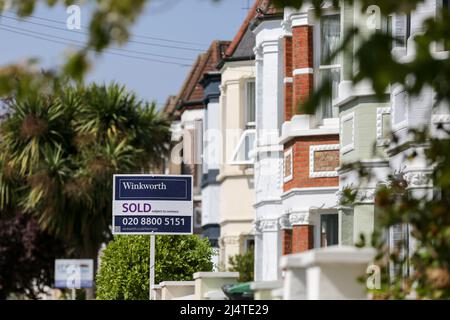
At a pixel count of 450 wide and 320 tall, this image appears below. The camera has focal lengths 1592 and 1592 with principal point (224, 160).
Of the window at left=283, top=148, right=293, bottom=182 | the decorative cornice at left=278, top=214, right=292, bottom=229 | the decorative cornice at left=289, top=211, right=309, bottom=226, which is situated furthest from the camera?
the decorative cornice at left=278, top=214, right=292, bottom=229

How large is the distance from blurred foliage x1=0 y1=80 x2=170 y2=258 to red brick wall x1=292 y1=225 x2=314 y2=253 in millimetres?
26577

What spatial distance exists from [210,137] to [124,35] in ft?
116

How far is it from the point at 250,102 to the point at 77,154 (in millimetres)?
17239

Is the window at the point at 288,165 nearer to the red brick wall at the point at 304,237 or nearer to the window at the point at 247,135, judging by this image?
the red brick wall at the point at 304,237

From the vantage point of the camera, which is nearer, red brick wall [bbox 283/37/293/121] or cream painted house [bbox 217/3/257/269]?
red brick wall [bbox 283/37/293/121]

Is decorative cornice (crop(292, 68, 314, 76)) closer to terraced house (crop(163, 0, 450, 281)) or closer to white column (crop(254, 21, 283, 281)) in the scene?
terraced house (crop(163, 0, 450, 281))

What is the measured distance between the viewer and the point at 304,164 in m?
25.6

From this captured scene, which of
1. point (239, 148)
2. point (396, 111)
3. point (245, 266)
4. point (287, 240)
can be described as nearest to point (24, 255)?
point (239, 148)

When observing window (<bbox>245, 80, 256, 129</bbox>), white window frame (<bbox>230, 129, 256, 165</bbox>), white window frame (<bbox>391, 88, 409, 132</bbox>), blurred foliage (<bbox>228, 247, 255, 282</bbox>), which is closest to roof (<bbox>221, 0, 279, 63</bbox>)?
window (<bbox>245, 80, 256, 129</bbox>)

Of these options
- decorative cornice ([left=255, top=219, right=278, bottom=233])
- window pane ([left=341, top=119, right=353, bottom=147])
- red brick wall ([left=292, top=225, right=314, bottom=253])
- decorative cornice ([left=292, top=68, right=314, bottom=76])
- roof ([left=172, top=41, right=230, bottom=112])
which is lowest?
red brick wall ([left=292, top=225, right=314, bottom=253])

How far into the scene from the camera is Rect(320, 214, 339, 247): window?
26203 mm

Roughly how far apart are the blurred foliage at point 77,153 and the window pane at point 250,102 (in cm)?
1470

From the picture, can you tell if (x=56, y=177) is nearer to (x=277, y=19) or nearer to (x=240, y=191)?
(x=240, y=191)

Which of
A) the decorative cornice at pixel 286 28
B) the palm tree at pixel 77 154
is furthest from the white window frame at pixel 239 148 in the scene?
the palm tree at pixel 77 154
